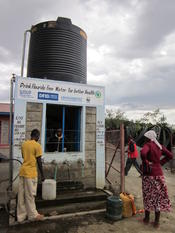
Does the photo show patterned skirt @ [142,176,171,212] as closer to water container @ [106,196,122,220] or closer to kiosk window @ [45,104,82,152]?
water container @ [106,196,122,220]

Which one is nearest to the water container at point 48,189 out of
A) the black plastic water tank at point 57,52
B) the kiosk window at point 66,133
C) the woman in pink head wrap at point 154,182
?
the kiosk window at point 66,133

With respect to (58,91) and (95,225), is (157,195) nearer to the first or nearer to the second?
(95,225)

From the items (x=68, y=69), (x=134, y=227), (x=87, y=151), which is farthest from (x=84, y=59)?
(x=134, y=227)

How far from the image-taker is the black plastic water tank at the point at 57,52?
547 centimetres

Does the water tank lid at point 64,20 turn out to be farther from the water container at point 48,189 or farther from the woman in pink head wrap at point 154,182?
the water container at point 48,189

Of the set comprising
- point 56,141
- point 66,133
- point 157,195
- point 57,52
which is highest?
point 57,52

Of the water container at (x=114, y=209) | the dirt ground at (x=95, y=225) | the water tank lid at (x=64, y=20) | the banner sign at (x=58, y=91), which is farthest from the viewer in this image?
the water tank lid at (x=64, y=20)

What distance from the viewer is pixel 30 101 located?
4770 millimetres

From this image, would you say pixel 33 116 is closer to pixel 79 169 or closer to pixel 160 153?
pixel 79 169

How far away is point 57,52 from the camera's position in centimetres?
554

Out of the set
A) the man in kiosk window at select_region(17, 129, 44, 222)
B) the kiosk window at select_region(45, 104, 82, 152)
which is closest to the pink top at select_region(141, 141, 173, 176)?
the man in kiosk window at select_region(17, 129, 44, 222)

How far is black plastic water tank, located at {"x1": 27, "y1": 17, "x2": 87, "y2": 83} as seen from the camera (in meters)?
5.47

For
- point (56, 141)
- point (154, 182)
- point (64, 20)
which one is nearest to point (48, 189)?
point (56, 141)

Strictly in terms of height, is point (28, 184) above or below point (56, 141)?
below
